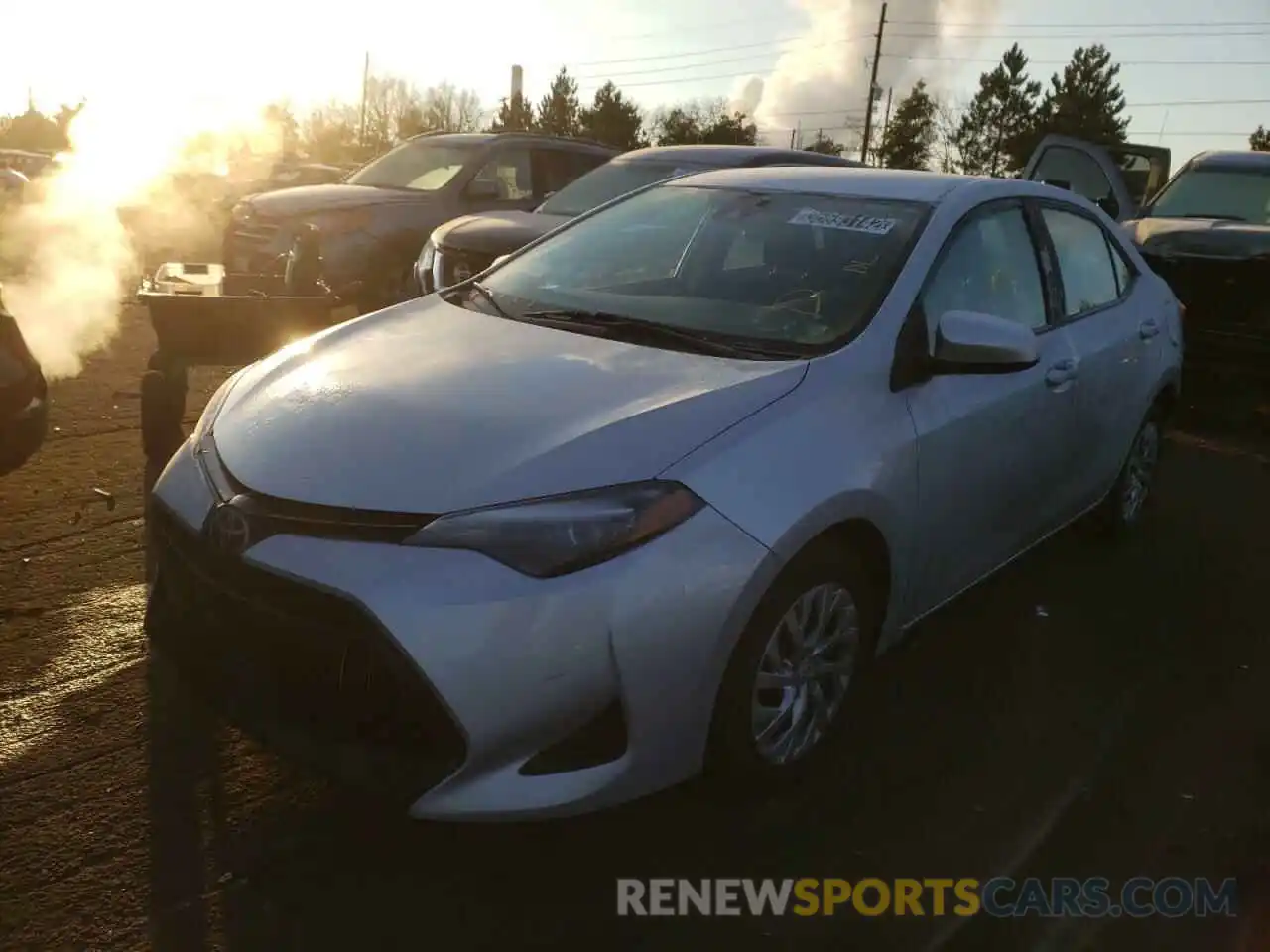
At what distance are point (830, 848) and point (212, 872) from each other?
1.50 m

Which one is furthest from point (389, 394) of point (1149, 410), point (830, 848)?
point (1149, 410)

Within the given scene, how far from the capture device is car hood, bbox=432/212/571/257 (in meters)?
7.35

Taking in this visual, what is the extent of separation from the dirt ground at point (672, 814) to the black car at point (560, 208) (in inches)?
137

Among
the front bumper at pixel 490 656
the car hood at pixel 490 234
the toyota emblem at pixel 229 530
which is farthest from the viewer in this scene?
the car hood at pixel 490 234

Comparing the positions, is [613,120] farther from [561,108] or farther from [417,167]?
[417,167]

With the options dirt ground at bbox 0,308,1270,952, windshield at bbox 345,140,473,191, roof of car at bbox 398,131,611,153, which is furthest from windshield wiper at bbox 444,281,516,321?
roof of car at bbox 398,131,611,153

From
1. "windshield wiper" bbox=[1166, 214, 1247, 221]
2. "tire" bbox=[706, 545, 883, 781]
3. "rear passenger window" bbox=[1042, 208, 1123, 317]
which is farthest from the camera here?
"windshield wiper" bbox=[1166, 214, 1247, 221]

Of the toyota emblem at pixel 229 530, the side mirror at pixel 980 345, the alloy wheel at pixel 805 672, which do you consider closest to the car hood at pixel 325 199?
the side mirror at pixel 980 345

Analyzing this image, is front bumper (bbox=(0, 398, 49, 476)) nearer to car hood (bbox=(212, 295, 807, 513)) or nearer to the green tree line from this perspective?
car hood (bbox=(212, 295, 807, 513))

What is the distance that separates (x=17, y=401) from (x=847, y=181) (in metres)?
3.22

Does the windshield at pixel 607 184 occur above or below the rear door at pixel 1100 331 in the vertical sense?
above

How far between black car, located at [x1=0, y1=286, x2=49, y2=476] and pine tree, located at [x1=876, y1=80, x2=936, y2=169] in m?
54.9

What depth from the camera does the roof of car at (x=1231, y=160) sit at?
9859mm

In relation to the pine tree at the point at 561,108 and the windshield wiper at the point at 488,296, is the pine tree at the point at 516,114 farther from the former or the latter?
the windshield wiper at the point at 488,296
